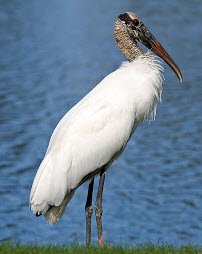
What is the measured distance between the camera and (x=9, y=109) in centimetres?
1858

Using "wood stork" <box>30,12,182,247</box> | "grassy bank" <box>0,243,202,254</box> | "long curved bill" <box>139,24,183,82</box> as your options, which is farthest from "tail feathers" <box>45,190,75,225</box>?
"long curved bill" <box>139,24,183,82</box>

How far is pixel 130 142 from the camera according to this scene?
16812 mm

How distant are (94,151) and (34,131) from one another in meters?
8.57

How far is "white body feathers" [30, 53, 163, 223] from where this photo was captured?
332 inches

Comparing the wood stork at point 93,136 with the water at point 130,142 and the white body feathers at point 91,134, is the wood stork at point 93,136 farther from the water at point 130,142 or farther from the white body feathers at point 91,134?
the water at point 130,142

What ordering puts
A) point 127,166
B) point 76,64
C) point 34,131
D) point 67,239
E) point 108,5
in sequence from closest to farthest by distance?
1. point 67,239
2. point 127,166
3. point 34,131
4. point 76,64
5. point 108,5

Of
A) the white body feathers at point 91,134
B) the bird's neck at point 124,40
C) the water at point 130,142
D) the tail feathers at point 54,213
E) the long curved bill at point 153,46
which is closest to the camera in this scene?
the white body feathers at point 91,134

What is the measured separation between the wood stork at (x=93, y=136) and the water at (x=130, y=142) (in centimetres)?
160

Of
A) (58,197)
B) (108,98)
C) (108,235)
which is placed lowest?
(108,235)

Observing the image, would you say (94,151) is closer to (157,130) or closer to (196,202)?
(196,202)

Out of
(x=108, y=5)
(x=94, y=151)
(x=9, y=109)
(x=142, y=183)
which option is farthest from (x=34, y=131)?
(x=108, y=5)

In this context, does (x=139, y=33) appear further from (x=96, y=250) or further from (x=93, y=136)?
(x=96, y=250)

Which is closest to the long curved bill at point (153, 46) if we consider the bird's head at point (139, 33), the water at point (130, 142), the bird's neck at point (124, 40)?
the bird's head at point (139, 33)

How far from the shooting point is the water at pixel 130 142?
1309 centimetres
